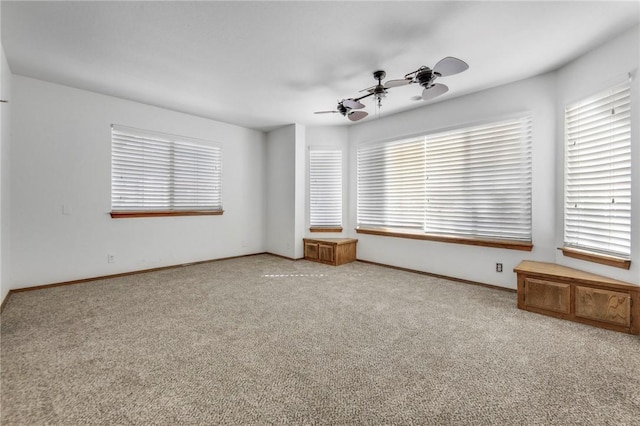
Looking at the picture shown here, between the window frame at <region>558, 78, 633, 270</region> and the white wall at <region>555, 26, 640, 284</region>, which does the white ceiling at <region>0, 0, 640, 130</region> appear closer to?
the white wall at <region>555, 26, 640, 284</region>

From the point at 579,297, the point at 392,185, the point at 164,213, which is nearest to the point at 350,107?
the point at 392,185

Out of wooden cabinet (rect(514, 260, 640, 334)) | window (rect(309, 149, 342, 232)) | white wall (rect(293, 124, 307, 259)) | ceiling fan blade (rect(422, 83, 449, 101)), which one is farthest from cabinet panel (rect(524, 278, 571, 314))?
white wall (rect(293, 124, 307, 259))

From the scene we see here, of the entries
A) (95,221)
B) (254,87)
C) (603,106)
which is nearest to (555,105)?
(603,106)

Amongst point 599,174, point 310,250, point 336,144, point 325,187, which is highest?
point 336,144

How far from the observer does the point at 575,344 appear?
2326 mm

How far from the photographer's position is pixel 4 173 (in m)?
3.23

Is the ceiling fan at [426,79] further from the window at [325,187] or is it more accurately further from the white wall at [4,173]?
the white wall at [4,173]

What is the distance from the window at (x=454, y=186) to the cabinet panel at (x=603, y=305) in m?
0.90

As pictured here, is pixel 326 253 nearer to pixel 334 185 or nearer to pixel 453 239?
pixel 334 185

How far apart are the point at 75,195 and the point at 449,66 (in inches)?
193

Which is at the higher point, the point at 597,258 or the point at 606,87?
the point at 606,87

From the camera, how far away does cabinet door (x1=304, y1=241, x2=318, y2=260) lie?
548 cm

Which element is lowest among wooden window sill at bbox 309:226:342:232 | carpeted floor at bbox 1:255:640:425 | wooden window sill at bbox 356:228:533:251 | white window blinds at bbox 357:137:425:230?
carpeted floor at bbox 1:255:640:425

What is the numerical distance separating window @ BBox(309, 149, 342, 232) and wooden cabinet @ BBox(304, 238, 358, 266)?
419 millimetres
